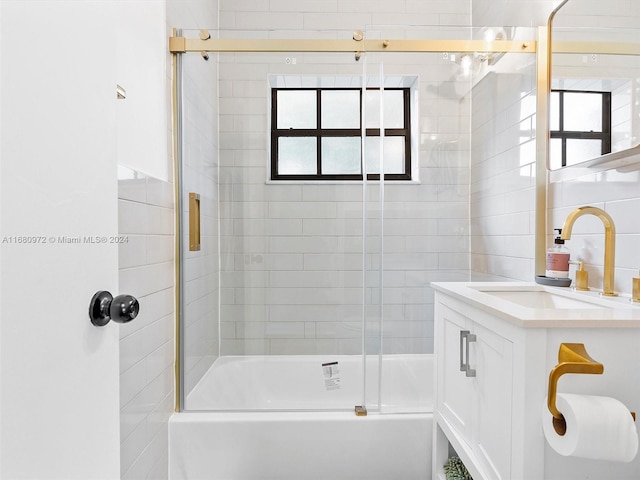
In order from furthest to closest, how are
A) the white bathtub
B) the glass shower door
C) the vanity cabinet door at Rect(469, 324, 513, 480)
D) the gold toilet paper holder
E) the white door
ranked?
the glass shower door → the white bathtub → the vanity cabinet door at Rect(469, 324, 513, 480) → the gold toilet paper holder → the white door

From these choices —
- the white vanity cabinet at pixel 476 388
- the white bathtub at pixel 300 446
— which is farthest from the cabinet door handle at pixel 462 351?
the white bathtub at pixel 300 446

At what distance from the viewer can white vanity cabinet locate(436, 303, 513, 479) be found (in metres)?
0.92

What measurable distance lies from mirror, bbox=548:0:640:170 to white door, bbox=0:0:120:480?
1.29 m

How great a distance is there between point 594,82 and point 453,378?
3.44 feet

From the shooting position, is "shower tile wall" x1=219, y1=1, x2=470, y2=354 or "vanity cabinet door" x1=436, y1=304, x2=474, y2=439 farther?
"shower tile wall" x1=219, y1=1, x2=470, y2=354

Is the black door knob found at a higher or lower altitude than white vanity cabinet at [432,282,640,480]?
higher

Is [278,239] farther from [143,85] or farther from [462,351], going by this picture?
[462,351]

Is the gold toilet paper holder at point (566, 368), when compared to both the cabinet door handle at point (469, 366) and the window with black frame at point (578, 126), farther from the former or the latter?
the window with black frame at point (578, 126)

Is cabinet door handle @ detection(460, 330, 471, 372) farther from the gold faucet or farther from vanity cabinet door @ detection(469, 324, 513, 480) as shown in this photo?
the gold faucet

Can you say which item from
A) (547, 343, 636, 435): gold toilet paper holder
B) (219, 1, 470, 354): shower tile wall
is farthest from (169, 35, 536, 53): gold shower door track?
(547, 343, 636, 435): gold toilet paper holder

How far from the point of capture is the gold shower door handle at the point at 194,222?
5.75ft

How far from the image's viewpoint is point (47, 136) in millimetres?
509

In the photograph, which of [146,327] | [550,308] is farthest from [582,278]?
[146,327]

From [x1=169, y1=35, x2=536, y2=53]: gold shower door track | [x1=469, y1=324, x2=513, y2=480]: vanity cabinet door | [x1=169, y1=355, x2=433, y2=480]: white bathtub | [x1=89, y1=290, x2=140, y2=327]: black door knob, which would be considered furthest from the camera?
[x1=169, y1=35, x2=536, y2=53]: gold shower door track
